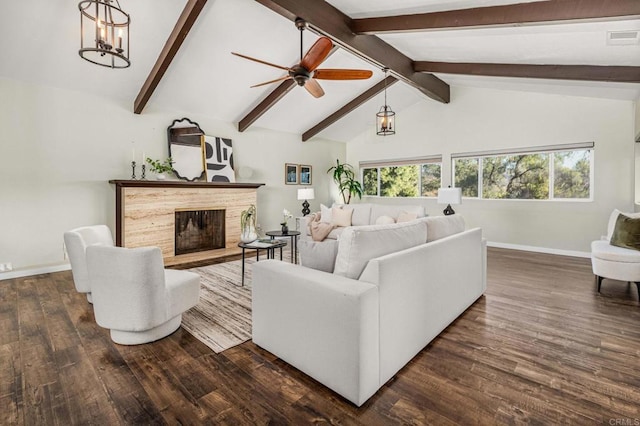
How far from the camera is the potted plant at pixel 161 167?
505cm

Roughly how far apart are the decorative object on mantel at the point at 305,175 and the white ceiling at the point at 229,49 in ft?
7.59

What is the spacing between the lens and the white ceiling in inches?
126

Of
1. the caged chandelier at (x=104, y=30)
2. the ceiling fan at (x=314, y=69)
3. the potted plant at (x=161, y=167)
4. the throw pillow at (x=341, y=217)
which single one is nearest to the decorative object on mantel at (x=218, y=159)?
the potted plant at (x=161, y=167)

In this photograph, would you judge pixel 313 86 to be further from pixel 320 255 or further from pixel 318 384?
pixel 318 384

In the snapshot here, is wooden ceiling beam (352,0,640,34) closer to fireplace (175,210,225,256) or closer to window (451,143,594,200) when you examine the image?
window (451,143,594,200)

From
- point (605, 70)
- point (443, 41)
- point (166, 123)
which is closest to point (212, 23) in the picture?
point (166, 123)

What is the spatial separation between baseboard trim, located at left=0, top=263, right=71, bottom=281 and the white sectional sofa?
3.93 meters

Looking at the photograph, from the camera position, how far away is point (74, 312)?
2949 mm

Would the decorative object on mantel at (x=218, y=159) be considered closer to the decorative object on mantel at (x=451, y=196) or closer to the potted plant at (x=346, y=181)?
the potted plant at (x=346, y=181)

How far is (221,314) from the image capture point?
9.46 feet

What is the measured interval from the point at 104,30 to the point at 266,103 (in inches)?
138

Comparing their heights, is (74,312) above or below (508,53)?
below

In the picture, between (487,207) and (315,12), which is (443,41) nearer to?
(315,12)

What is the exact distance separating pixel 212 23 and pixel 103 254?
3.02m
